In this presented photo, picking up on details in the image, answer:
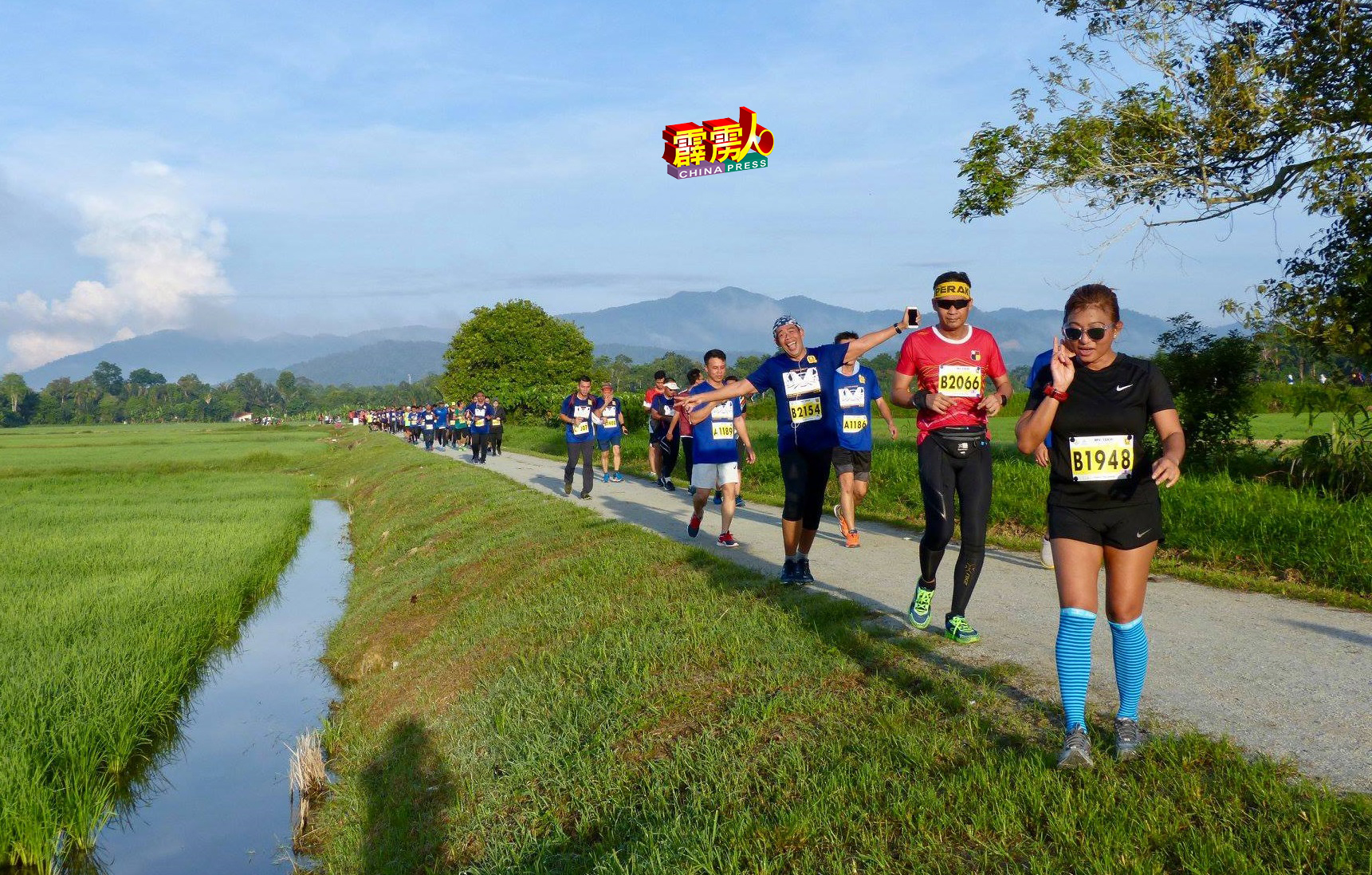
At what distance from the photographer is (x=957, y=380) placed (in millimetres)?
5562

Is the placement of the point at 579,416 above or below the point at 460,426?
above

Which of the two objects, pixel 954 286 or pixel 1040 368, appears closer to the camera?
pixel 1040 368

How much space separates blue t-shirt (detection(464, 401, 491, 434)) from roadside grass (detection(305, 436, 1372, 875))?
58.9ft

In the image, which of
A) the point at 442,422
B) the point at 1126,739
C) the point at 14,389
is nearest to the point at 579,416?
the point at 1126,739

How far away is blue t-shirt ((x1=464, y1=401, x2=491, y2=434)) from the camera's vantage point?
26.7m

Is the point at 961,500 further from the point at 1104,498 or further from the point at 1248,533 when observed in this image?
the point at 1248,533

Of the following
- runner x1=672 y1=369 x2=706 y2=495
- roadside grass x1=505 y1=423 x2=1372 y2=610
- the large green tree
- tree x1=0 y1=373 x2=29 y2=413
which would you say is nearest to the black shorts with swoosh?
roadside grass x1=505 y1=423 x2=1372 y2=610

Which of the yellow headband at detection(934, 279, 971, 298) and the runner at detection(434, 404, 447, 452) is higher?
the yellow headband at detection(934, 279, 971, 298)

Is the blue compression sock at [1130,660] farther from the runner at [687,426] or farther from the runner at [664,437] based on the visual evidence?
the runner at [664,437]

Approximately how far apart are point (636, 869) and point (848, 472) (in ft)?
21.1

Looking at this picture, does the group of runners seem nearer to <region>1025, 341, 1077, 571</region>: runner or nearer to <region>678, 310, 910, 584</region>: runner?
<region>678, 310, 910, 584</region>: runner

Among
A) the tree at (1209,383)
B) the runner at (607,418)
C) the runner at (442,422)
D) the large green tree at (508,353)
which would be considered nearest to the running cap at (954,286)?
the tree at (1209,383)

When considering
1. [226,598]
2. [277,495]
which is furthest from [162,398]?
[226,598]

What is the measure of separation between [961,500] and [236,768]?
628cm
